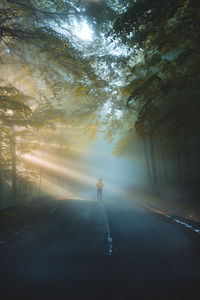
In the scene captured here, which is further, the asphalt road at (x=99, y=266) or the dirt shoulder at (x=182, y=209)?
the dirt shoulder at (x=182, y=209)

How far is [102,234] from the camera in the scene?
6.30 metres

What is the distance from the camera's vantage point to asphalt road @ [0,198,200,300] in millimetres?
2932

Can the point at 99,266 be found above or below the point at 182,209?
below

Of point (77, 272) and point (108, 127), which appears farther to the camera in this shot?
point (108, 127)

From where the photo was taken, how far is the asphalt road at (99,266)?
2932 mm

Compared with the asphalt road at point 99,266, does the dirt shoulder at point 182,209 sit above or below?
above

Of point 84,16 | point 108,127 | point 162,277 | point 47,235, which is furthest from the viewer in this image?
point 108,127

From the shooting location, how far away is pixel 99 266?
3797mm

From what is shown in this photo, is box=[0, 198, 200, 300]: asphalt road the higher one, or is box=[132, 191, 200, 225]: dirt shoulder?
box=[132, 191, 200, 225]: dirt shoulder

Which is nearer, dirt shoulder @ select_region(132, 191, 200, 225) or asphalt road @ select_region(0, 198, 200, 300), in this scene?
asphalt road @ select_region(0, 198, 200, 300)

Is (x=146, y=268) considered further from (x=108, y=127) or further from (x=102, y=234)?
(x=108, y=127)

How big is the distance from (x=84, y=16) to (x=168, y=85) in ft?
15.7

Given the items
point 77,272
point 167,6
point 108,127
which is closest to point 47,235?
point 77,272

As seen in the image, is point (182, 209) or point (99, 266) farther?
point (182, 209)
